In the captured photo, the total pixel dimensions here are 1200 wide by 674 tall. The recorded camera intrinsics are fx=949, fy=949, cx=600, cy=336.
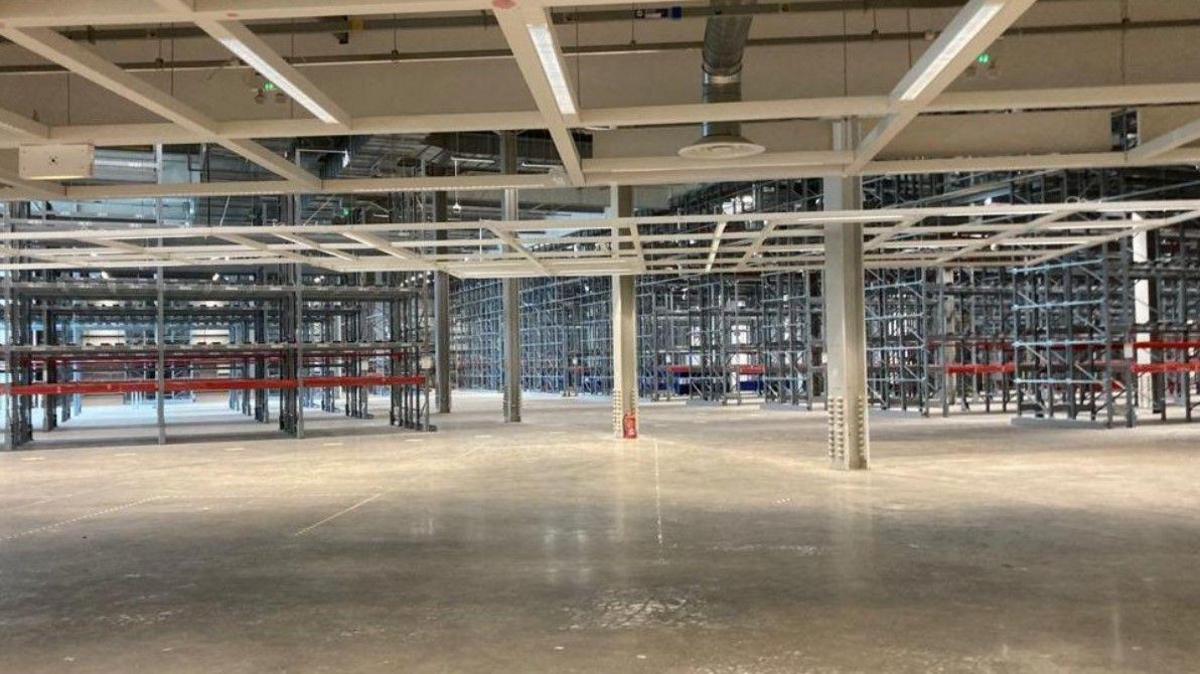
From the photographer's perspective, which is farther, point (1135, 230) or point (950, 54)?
point (1135, 230)

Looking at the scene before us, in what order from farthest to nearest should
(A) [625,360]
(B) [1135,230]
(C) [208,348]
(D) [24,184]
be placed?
(C) [208,348]
(A) [625,360]
(B) [1135,230]
(D) [24,184]

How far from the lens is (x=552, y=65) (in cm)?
691

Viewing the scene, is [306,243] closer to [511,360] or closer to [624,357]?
[624,357]

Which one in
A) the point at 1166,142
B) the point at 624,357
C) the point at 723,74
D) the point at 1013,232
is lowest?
the point at 624,357

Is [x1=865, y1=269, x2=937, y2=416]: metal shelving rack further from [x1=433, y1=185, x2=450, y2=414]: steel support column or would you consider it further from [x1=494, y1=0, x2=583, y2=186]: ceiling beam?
[x1=494, y1=0, x2=583, y2=186]: ceiling beam

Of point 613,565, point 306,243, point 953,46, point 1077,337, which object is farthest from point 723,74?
point 1077,337

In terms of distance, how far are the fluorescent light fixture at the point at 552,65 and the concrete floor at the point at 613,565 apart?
3936 mm

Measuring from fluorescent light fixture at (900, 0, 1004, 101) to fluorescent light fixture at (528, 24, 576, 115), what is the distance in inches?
109

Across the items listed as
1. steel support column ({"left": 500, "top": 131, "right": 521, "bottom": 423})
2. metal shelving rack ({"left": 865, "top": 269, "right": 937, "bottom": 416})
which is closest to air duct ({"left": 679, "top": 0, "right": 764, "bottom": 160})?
metal shelving rack ({"left": 865, "top": 269, "right": 937, "bottom": 416})

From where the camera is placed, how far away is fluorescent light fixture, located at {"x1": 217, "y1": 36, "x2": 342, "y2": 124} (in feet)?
21.6

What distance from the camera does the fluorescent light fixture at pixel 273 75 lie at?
6.58m

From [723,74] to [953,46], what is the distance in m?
2.66

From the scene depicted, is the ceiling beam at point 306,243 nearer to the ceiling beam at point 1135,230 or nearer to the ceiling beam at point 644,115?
the ceiling beam at point 644,115

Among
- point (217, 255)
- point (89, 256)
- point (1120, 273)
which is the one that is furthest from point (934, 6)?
point (1120, 273)
